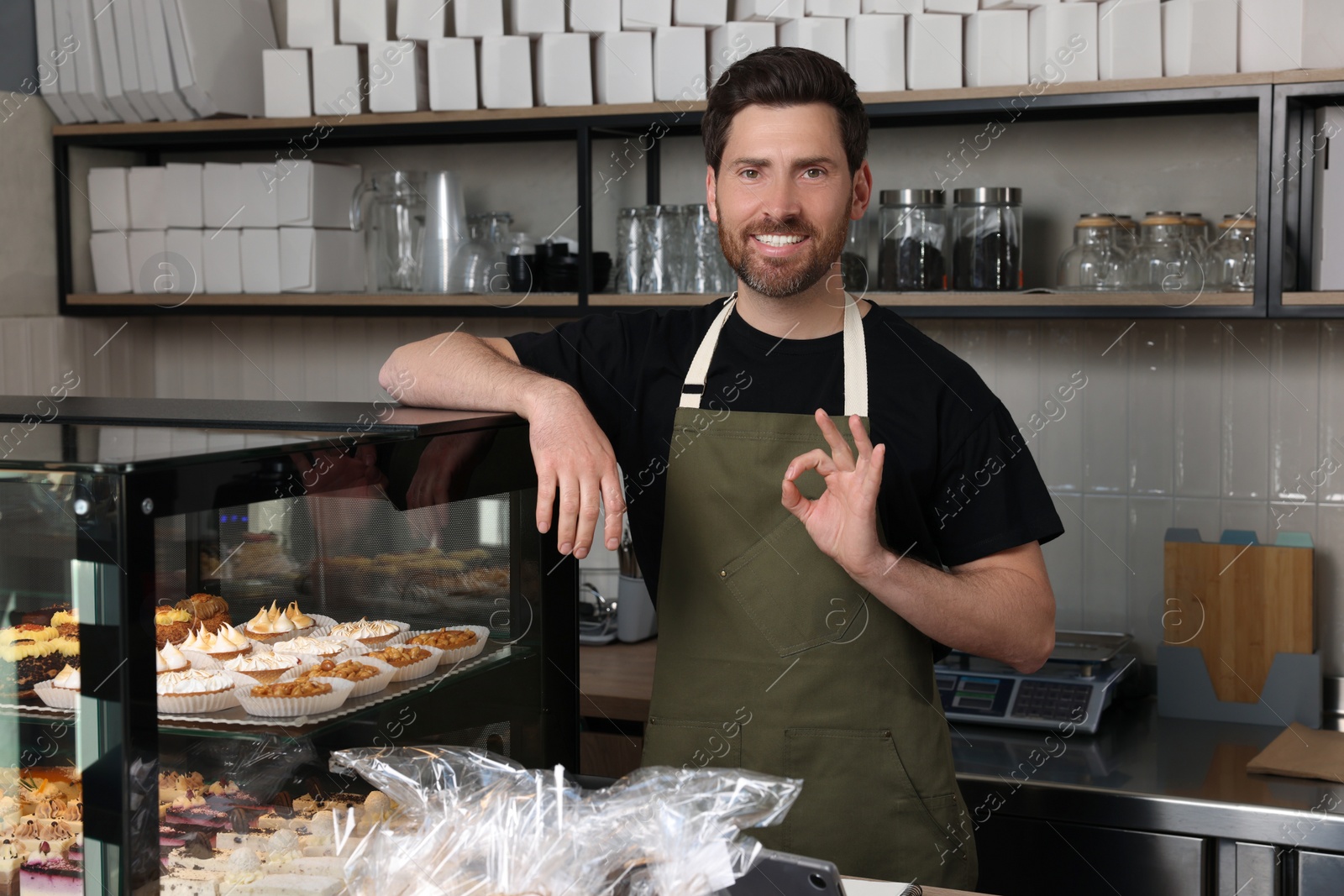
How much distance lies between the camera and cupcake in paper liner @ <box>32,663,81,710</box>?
0.81m

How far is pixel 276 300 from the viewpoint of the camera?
9.16ft

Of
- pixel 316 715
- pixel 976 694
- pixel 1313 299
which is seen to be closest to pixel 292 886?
pixel 316 715

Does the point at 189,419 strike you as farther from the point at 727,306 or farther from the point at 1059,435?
the point at 1059,435

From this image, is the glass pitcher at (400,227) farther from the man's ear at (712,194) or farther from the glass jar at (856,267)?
the man's ear at (712,194)

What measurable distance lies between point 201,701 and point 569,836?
293 mm

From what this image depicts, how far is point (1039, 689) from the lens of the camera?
2293 mm

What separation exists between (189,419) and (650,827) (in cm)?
52

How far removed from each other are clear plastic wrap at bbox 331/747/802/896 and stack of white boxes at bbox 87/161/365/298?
2102 mm

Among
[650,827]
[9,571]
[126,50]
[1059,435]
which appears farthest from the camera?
[126,50]

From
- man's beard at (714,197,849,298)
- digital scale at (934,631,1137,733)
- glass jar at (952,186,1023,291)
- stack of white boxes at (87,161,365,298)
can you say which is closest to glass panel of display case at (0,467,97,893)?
man's beard at (714,197,849,298)

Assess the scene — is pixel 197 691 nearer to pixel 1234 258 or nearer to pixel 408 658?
pixel 408 658

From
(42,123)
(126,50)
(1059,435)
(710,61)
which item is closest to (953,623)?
(1059,435)

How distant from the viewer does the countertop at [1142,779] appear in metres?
1.91

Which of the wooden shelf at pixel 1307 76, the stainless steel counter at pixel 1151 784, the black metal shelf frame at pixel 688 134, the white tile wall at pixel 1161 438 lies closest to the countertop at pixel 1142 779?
the stainless steel counter at pixel 1151 784
